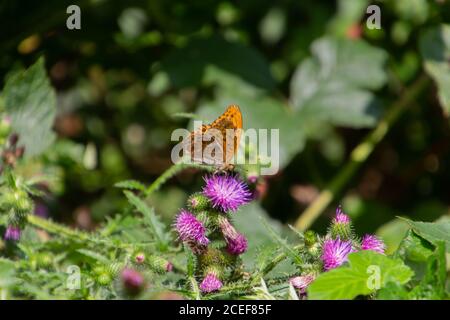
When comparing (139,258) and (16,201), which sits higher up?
(16,201)

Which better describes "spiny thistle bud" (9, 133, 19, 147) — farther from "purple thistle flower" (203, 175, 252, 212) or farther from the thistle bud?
"purple thistle flower" (203, 175, 252, 212)

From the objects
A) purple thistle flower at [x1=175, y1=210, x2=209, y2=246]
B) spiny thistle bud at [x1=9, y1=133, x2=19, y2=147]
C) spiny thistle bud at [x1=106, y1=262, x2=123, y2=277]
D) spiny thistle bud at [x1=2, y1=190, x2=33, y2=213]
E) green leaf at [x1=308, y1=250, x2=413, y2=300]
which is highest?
spiny thistle bud at [x1=9, y1=133, x2=19, y2=147]

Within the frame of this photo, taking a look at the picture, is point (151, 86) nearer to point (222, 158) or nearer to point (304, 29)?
point (304, 29)

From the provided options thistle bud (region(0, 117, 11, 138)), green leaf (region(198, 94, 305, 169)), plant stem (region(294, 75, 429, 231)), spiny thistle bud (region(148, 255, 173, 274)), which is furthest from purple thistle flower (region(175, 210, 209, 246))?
plant stem (region(294, 75, 429, 231))

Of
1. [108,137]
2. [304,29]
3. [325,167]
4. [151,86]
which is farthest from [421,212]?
[108,137]

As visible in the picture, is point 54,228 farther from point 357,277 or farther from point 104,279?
point 357,277

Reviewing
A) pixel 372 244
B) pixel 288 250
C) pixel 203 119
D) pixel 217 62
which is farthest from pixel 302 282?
pixel 217 62
